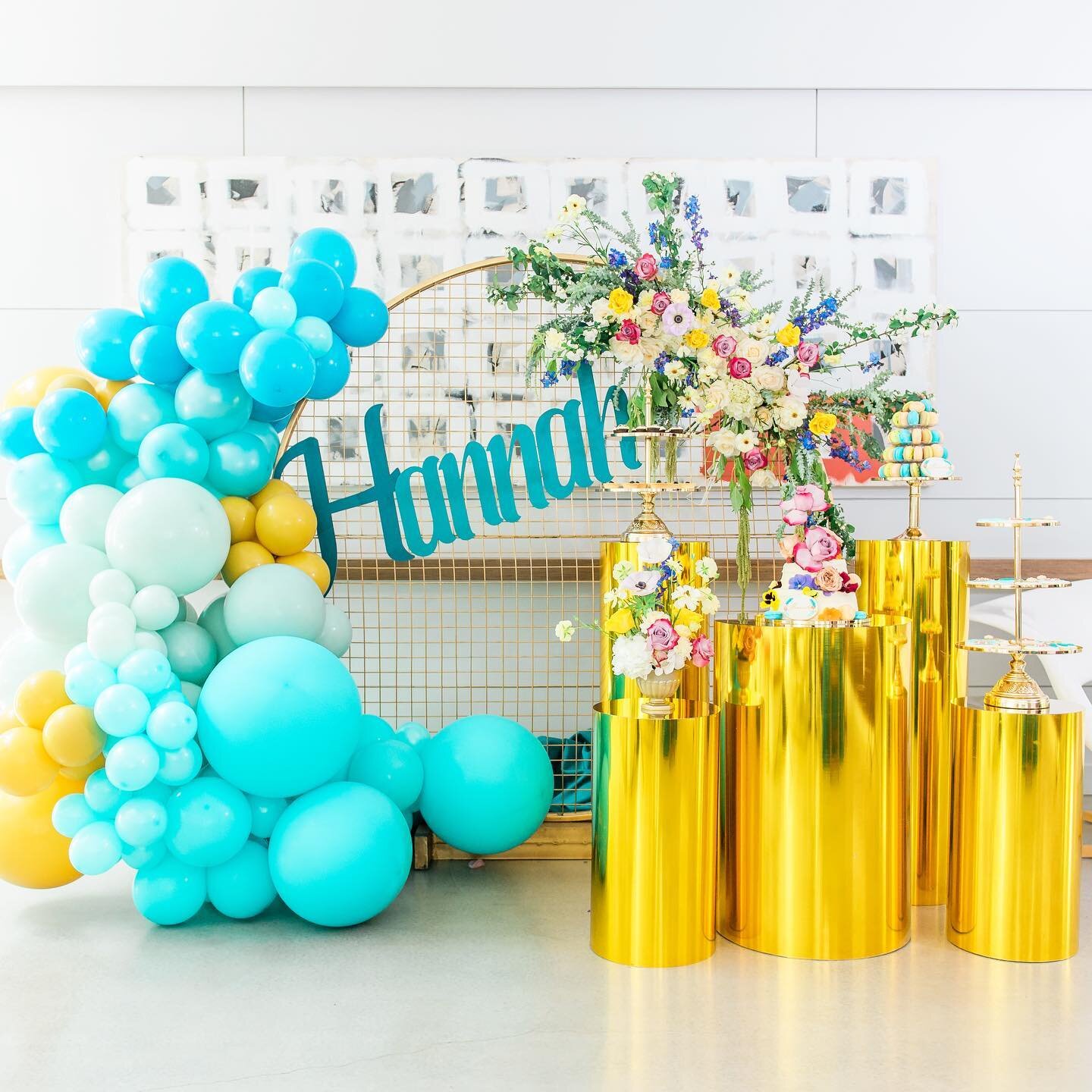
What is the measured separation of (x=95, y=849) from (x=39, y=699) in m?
0.31

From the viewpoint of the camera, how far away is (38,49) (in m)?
3.05

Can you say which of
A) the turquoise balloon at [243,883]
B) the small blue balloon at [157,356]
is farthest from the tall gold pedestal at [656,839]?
the small blue balloon at [157,356]

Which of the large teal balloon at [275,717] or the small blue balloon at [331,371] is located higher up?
the small blue balloon at [331,371]

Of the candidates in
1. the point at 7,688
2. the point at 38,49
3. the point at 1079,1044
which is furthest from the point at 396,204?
the point at 1079,1044

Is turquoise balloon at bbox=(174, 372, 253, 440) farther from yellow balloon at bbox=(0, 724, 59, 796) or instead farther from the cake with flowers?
the cake with flowers

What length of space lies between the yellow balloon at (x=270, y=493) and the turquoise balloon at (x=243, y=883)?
2.47 ft

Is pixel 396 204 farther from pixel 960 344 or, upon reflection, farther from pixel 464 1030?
pixel 464 1030

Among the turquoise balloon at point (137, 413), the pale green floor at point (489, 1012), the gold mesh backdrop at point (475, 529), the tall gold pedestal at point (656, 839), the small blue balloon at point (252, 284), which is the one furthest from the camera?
the gold mesh backdrop at point (475, 529)

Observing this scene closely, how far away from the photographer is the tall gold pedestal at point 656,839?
77.1 inches

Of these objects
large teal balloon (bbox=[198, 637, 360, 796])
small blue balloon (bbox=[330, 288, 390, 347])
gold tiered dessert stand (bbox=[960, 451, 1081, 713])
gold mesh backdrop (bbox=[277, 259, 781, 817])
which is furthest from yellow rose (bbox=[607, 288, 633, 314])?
large teal balloon (bbox=[198, 637, 360, 796])

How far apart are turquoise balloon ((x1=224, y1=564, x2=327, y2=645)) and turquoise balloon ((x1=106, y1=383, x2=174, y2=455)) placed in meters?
0.37

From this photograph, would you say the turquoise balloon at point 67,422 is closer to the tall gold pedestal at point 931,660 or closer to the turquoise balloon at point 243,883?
the turquoise balloon at point 243,883

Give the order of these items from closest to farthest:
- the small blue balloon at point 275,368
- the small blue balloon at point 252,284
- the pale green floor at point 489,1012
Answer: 1. the pale green floor at point 489,1012
2. the small blue balloon at point 275,368
3. the small blue balloon at point 252,284

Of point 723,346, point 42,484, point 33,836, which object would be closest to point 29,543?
point 42,484
